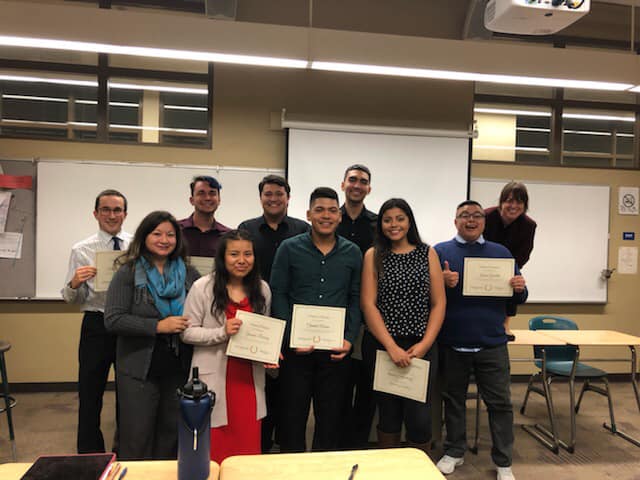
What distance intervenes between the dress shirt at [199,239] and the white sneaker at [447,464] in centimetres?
198

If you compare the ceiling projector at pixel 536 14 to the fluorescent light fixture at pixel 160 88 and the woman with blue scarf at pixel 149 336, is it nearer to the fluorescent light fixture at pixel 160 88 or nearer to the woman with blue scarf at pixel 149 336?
the woman with blue scarf at pixel 149 336

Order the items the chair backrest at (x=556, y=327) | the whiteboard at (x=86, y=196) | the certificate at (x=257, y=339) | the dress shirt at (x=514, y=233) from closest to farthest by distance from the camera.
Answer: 1. the certificate at (x=257, y=339)
2. the dress shirt at (x=514, y=233)
3. the chair backrest at (x=556, y=327)
4. the whiteboard at (x=86, y=196)

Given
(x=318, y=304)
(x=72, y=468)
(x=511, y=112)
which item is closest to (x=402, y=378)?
(x=318, y=304)

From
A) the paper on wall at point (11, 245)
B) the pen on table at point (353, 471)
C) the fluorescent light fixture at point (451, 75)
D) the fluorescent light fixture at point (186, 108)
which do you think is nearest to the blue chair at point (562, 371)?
the fluorescent light fixture at point (451, 75)

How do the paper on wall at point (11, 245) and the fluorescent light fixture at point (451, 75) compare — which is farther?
the paper on wall at point (11, 245)

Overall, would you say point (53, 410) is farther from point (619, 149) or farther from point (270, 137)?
point (619, 149)

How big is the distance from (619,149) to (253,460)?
5.51 m

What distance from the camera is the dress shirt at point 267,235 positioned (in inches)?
100

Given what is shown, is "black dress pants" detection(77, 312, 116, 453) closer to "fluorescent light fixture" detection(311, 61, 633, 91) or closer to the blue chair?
"fluorescent light fixture" detection(311, 61, 633, 91)

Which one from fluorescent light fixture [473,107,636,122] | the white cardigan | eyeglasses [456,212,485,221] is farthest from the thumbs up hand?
fluorescent light fixture [473,107,636,122]

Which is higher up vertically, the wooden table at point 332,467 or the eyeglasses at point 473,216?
the eyeglasses at point 473,216

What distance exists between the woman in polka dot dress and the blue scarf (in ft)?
3.08

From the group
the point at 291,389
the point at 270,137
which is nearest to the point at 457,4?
the point at 270,137

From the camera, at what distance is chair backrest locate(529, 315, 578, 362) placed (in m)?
3.64
